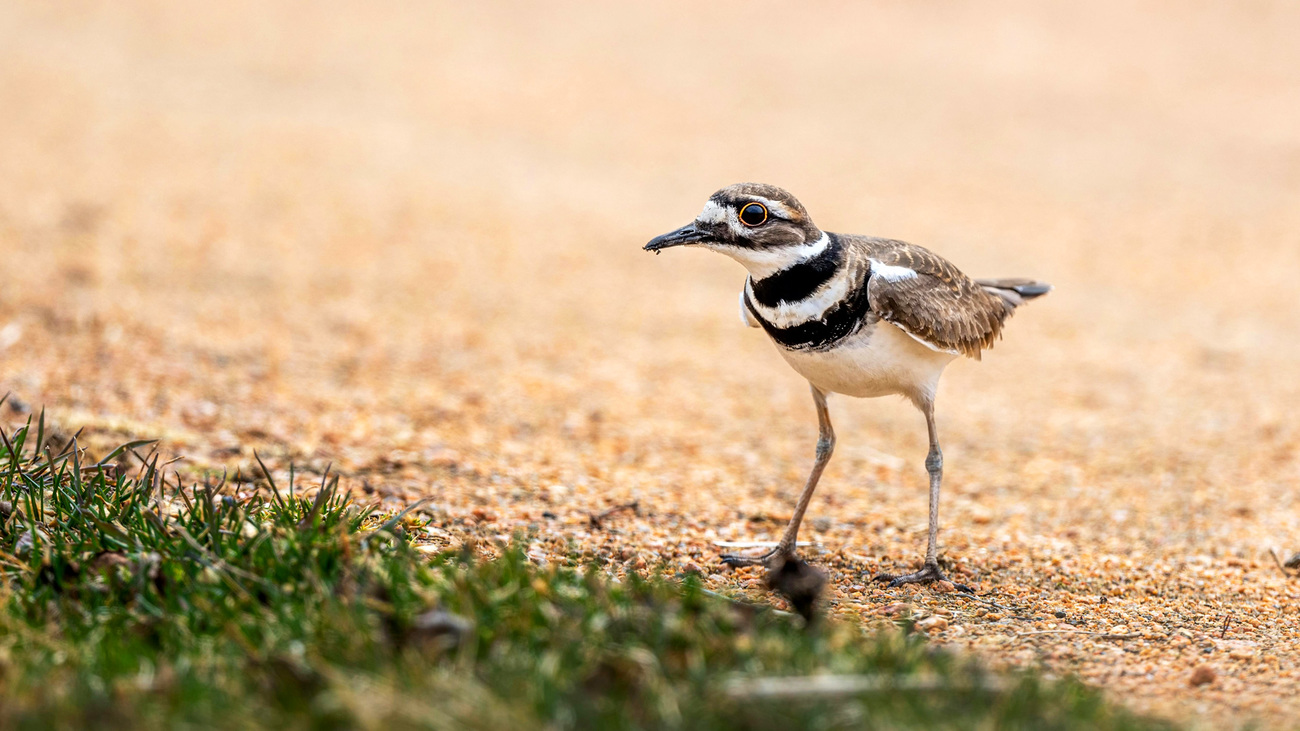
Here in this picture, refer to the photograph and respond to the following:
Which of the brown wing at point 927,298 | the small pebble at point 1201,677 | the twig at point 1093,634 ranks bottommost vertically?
the small pebble at point 1201,677

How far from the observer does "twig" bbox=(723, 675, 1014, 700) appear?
2.60m

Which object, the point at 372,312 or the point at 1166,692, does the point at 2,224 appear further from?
the point at 1166,692

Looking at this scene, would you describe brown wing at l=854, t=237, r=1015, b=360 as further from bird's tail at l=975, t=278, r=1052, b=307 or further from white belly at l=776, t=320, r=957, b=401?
bird's tail at l=975, t=278, r=1052, b=307

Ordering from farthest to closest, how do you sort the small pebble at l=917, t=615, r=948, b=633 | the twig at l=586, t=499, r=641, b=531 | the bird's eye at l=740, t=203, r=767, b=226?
the twig at l=586, t=499, r=641, b=531 < the bird's eye at l=740, t=203, r=767, b=226 < the small pebble at l=917, t=615, r=948, b=633

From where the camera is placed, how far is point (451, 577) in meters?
Answer: 3.11

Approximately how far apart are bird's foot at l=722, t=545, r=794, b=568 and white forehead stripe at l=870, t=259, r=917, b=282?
4.04ft

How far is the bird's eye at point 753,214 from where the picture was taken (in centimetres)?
457

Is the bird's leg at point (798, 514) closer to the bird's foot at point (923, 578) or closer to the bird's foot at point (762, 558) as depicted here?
the bird's foot at point (762, 558)

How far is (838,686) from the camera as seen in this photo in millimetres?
2635

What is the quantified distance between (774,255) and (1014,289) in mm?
2133

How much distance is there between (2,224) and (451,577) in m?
8.51

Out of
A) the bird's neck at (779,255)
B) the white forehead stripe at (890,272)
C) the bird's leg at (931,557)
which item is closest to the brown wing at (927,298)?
the white forehead stripe at (890,272)

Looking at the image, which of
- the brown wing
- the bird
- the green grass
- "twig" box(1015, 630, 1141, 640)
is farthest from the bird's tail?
the green grass

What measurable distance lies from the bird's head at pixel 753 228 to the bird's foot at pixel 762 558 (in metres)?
1.23
